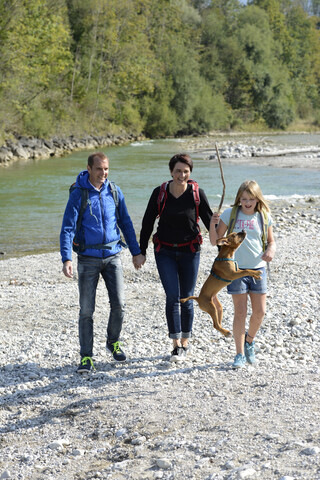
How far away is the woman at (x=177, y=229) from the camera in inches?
227

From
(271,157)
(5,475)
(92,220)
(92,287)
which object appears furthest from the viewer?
(271,157)

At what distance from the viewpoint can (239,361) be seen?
19.1 feet

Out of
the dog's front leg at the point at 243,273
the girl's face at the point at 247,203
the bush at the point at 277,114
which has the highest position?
the bush at the point at 277,114

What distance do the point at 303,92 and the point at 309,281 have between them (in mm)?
92676

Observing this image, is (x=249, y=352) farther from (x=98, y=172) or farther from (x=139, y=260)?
(x=98, y=172)

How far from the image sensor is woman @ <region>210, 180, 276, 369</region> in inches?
212

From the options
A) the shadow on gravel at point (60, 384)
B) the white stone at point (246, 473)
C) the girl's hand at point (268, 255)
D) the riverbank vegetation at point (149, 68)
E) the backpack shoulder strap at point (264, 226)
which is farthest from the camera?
the riverbank vegetation at point (149, 68)

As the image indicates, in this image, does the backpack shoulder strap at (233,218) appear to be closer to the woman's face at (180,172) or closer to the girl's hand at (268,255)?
the girl's hand at (268,255)

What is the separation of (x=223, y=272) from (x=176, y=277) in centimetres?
87

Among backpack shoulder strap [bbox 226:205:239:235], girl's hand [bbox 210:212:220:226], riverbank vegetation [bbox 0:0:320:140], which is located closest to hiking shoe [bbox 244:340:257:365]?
backpack shoulder strap [bbox 226:205:239:235]

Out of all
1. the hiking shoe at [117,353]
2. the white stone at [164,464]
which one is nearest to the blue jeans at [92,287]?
the hiking shoe at [117,353]

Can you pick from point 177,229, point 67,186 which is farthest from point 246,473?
point 67,186

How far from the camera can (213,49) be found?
79.5 m

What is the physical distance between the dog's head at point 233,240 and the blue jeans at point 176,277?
0.80m
